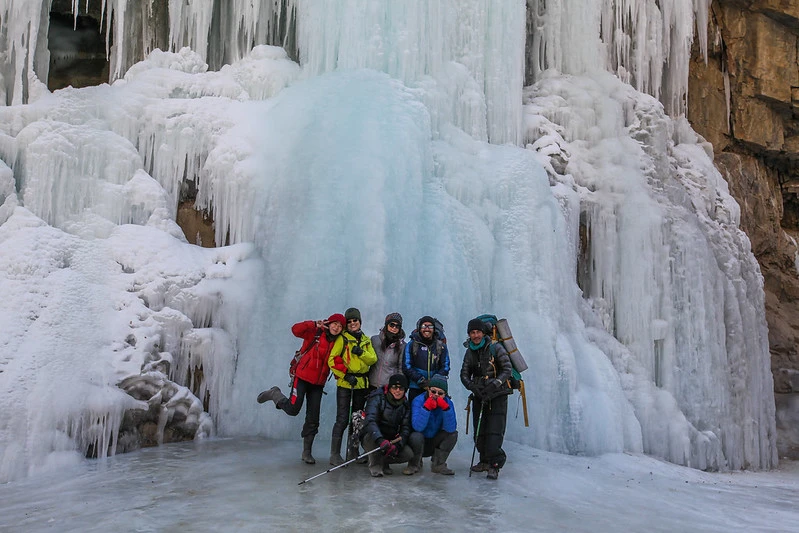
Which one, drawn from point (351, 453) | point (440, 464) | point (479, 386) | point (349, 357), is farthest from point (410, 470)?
→ point (349, 357)

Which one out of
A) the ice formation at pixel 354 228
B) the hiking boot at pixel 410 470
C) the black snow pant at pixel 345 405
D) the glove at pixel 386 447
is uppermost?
the ice formation at pixel 354 228

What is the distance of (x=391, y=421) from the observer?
5.53 metres

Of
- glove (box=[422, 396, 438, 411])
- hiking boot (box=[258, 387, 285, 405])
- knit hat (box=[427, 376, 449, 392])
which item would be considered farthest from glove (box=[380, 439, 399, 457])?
hiking boot (box=[258, 387, 285, 405])

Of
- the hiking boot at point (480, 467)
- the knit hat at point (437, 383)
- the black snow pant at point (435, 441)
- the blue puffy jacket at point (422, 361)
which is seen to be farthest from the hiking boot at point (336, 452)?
the hiking boot at point (480, 467)

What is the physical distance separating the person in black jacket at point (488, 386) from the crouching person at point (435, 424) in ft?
0.77

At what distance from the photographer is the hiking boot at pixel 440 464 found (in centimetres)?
561

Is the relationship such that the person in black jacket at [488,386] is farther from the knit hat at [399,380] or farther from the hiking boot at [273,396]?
the hiking boot at [273,396]

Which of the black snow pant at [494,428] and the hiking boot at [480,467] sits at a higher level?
the black snow pant at [494,428]

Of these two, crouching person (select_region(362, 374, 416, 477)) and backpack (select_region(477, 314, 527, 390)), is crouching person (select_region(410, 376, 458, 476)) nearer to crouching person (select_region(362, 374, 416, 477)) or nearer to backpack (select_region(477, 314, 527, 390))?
crouching person (select_region(362, 374, 416, 477))

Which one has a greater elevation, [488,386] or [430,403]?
[488,386]

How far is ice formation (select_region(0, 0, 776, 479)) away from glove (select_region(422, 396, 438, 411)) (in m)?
1.82

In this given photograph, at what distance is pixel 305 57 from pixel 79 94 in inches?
112

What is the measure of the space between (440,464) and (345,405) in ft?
2.84

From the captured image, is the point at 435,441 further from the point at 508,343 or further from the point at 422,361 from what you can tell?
the point at 508,343
